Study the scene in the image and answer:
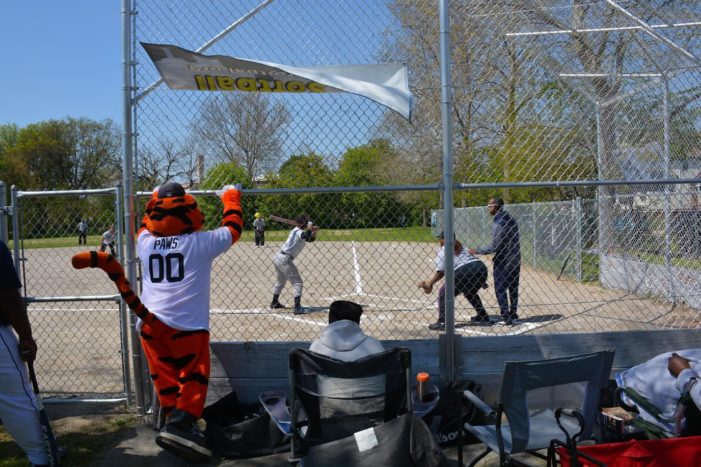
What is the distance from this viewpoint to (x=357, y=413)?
334cm

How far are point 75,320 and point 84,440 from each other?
5.89 meters

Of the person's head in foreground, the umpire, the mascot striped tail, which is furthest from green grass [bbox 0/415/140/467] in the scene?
the umpire

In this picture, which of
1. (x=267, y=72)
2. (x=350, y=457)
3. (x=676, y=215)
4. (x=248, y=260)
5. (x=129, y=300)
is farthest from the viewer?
(x=248, y=260)

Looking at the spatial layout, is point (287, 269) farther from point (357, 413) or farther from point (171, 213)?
point (357, 413)

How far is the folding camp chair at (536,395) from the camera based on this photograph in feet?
10.5

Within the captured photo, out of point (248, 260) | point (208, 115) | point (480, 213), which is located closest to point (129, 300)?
point (208, 115)

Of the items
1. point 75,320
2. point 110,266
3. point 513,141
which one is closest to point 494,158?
point 513,141

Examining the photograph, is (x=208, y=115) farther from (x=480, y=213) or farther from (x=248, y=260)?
(x=248, y=260)

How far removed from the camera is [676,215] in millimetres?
8391

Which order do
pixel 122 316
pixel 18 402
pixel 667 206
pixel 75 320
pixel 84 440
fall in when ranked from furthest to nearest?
pixel 75 320 → pixel 667 206 → pixel 122 316 → pixel 84 440 → pixel 18 402

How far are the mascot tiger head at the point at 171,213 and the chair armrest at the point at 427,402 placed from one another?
203 cm

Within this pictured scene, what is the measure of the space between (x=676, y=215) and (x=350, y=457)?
7.25m

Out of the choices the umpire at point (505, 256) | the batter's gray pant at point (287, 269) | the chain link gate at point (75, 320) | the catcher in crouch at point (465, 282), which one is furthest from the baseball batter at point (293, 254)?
the umpire at point (505, 256)

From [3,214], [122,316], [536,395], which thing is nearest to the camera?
[536,395]
